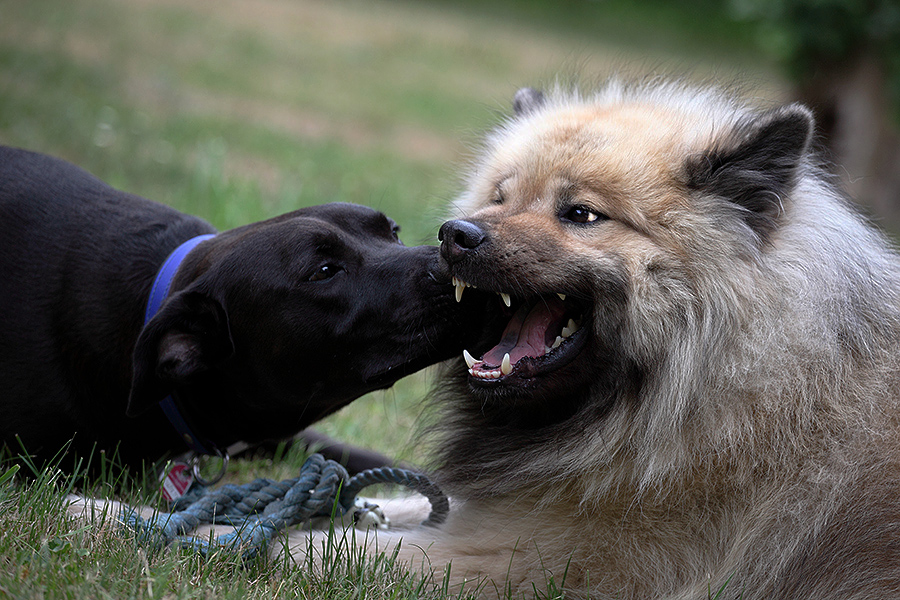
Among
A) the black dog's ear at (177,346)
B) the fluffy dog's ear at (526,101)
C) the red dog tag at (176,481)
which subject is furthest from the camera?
the fluffy dog's ear at (526,101)

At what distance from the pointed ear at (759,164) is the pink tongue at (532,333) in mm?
573

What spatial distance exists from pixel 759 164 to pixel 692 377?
665mm

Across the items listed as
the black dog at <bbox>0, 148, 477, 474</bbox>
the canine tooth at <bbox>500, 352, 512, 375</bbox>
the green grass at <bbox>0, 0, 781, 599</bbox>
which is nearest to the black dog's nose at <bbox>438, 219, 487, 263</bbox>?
the black dog at <bbox>0, 148, 477, 474</bbox>

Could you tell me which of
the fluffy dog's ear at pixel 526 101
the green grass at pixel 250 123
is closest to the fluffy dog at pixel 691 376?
the green grass at pixel 250 123

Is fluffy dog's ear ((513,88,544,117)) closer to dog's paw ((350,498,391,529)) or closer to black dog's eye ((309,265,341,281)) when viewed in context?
black dog's eye ((309,265,341,281))

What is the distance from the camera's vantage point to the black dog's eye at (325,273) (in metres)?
2.81

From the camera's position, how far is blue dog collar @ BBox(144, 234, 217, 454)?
2863 millimetres

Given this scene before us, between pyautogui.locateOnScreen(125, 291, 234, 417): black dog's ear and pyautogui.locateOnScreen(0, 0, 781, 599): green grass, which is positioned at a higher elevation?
pyautogui.locateOnScreen(125, 291, 234, 417): black dog's ear

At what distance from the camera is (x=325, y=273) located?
9.29 ft

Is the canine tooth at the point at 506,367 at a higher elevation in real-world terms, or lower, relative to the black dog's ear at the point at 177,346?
higher

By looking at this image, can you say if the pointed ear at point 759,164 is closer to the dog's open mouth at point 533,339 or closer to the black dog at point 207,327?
the dog's open mouth at point 533,339

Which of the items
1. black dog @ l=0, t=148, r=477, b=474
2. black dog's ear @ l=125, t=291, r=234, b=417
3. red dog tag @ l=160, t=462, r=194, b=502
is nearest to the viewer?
black dog's ear @ l=125, t=291, r=234, b=417

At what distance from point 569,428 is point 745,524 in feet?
1.89

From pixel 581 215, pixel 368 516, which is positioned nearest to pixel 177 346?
pixel 368 516
